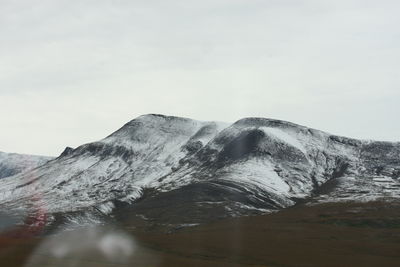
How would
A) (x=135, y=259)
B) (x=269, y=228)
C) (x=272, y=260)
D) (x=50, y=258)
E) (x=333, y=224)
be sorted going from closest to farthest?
1. (x=50, y=258)
2. (x=135, y=259)
3. (x=272, y=260)
4. (x=269, y=228)
5. (x=333, y=224)

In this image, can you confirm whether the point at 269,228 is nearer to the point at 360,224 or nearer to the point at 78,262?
the point at 360,224

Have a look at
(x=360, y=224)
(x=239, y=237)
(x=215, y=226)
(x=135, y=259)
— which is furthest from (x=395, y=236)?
(x=135, y=259)

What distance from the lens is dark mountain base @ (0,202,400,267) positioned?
7625cm

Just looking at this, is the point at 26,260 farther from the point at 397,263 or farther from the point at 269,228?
the point at 269,228

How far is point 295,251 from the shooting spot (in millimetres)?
123812

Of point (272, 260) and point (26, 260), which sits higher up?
point (26, 260)

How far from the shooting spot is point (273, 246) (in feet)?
443

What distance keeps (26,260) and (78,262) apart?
512 cm

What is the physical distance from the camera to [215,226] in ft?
643

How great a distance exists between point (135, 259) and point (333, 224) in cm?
13396

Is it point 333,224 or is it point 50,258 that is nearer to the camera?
point 50,258

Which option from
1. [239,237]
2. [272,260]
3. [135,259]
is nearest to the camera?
[135,259]

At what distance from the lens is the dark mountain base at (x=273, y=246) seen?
76250 millimetres

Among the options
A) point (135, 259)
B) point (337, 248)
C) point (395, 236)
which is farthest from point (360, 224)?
point (135, 259)
